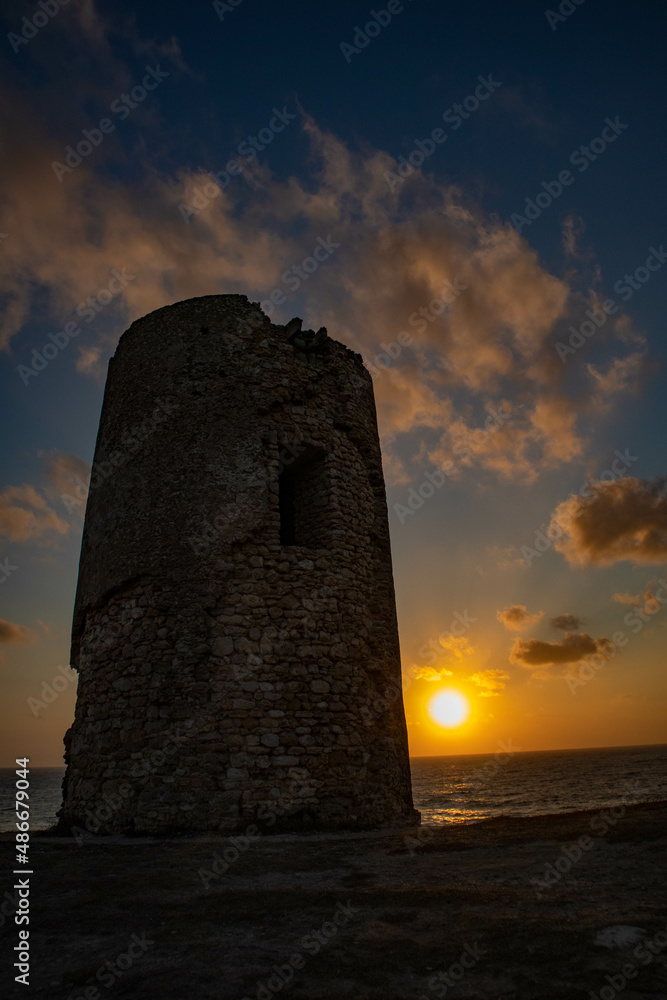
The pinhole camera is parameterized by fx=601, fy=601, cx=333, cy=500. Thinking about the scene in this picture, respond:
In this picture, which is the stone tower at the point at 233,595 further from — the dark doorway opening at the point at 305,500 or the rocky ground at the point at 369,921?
the rocky ground at the point at 369,921

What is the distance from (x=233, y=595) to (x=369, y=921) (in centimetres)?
419

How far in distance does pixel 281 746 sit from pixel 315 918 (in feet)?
11.2

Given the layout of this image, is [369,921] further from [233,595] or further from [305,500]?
[305,500]

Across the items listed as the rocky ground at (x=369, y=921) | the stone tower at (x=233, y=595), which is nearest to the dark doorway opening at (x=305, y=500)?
the stone tower at (x=233, y=595)

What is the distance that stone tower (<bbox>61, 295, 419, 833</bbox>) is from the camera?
636cm

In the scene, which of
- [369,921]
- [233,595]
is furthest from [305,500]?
[369,921]

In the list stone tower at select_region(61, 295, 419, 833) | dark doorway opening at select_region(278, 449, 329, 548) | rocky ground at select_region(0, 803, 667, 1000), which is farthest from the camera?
dark doorway opening at select_region(278, 449, 329, 548)

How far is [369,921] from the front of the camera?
3014 millimetres

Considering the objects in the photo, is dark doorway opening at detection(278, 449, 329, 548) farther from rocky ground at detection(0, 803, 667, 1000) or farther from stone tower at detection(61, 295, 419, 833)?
rocky ground at detection(0, 803, 667, 1000)

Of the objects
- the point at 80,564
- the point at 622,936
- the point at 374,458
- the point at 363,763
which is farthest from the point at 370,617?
the point at 622,936

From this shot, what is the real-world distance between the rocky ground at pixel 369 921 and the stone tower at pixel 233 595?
5.00 feet

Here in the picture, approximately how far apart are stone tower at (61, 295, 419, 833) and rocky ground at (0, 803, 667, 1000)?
60.0 inches

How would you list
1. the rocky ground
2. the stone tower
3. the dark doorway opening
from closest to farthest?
the rocky ground → the stone tower → the dark doorway opening

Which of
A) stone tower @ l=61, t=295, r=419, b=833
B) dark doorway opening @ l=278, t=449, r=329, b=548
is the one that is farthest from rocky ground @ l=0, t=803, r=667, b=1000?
dark doorway opening @ l=278, t=449, r=329, b=548
